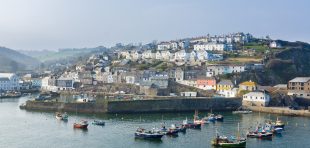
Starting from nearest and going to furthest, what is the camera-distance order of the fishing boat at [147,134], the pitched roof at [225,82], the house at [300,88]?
the fishing boat at [147,134], the house at [300,88], the pitched roof at [225,82]

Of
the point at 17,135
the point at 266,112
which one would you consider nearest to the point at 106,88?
the point at 266,112

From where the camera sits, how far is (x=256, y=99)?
5225cm

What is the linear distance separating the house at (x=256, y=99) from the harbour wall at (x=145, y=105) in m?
0.84

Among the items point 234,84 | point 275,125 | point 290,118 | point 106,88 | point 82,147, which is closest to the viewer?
point 82,147

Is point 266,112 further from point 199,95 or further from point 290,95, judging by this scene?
point 199,95

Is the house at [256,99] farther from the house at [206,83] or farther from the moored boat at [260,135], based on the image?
the moored boat at [260,135]

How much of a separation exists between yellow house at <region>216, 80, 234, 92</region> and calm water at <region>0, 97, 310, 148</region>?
372 inches

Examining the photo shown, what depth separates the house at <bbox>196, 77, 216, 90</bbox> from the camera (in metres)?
60.5

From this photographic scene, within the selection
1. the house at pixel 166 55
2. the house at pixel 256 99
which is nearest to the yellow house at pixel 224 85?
the house at pixel 256 99

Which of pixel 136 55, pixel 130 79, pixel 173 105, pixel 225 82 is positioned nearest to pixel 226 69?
pixel 225 82

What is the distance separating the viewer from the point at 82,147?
31.5 m

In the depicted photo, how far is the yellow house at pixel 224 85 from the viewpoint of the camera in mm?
58372

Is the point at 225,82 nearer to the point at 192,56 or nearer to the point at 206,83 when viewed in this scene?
the point at 206,83

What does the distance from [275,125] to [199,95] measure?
19938 millimetres
